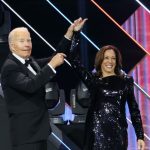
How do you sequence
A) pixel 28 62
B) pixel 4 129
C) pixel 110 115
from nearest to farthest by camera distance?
pixel 28 62 < pixel 110 115 < pixel 4 129

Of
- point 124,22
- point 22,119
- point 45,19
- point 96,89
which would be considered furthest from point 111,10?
point 22,119

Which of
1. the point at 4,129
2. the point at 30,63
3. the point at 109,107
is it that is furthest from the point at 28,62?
the point at 4,129

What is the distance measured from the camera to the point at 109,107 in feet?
7.85

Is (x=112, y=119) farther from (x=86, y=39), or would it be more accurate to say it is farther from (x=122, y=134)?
(x=86, y=39)

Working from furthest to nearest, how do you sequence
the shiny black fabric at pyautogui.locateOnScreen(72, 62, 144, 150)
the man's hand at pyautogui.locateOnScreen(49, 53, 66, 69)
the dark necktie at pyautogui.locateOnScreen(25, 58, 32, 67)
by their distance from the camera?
1. the shiny black fabric at pyautogui.locateOnScreen(72, 62, 144, 150)
2. the dark necktie at pyautogui.locateOnScreen(25, 58, 32, 67)
3. the man's hand at pyautogui.locateOnScreen(49, 53, 66, 69)

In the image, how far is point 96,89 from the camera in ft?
7.97

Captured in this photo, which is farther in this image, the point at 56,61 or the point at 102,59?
the point at 102,59

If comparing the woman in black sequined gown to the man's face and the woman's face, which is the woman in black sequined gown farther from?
the man's face

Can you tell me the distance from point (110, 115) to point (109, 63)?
27 centimetres

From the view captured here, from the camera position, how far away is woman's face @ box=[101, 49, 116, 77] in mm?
2426

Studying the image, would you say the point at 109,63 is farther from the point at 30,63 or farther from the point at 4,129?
the point at 4,129

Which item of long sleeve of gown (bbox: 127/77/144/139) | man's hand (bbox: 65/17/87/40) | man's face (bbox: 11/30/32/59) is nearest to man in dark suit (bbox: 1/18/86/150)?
man's face (bbox: 11/30/32/59)

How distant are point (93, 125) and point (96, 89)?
19 cm

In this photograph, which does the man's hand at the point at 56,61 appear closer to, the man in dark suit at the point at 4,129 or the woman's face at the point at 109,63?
the woman's face at the point at 109,63
